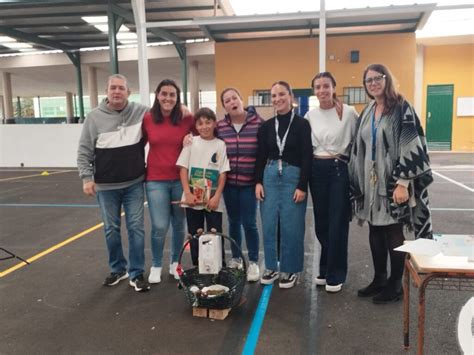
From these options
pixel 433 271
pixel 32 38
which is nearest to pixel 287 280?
pixel 433 271

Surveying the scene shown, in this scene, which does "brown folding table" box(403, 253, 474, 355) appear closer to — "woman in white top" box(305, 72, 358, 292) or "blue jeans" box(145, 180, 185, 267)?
"woman in white top" box(305, 72, 358, 292)

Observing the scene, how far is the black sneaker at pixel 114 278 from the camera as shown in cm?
360

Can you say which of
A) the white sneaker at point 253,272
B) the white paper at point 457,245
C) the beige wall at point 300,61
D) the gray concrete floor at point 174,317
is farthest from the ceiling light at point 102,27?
the white paper at point 457,245

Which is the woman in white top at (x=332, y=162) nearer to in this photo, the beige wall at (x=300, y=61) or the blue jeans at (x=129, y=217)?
the blue jeans at (x=129, y=217)

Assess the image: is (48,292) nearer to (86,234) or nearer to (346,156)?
(86,234)

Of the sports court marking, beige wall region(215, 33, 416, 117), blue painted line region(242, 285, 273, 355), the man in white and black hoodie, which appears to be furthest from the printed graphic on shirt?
beige wall region(215, 33, 416, 117)

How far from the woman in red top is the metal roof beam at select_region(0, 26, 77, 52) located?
1376cm

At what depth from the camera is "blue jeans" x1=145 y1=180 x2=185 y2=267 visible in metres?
3.40

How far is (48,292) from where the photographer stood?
3.52 m

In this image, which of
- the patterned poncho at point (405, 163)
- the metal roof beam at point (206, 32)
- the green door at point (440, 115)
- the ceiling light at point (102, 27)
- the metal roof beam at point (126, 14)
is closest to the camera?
the patterned poncho at point (405, 163)

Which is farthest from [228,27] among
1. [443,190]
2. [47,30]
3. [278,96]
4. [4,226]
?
[278,96]

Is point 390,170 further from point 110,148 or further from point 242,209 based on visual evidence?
point 110,148

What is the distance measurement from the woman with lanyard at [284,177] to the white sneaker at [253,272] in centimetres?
25

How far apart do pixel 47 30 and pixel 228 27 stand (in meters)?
6.60
